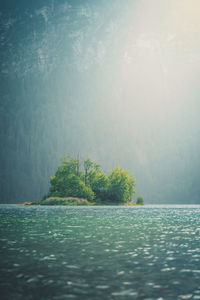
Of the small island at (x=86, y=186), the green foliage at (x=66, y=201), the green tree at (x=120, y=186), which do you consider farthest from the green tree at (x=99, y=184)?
the green foliage at (x=66, y=201)

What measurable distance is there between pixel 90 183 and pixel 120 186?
1209 cm

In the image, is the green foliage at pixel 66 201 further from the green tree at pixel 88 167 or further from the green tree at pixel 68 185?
the green tree at pixel 88 167

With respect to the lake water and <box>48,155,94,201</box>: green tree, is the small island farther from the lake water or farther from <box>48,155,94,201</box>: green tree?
the lake water


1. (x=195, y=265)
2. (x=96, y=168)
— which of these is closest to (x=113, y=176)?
(x=96, y=168)

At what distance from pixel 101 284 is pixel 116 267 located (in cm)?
308

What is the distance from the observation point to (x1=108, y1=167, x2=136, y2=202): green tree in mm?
126562

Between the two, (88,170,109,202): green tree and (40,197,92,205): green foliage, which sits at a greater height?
(88,170,109,202): green tree

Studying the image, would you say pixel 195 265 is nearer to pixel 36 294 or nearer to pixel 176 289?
pixel 176 289

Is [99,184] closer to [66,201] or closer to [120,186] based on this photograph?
[120,186]

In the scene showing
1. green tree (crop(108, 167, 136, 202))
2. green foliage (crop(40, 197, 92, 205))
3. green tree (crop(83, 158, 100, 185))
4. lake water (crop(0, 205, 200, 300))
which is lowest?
lake water (crop(0, 205, 200, 300))

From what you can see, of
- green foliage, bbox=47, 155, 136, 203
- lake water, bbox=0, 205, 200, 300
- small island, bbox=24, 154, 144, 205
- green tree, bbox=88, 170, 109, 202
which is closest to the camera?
lake water, bbox=0, 205, 200, 300

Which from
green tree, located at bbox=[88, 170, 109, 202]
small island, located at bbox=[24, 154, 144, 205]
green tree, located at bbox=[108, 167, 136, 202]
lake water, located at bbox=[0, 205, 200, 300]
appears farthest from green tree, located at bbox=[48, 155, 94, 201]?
lake water, located at bbox=[0, 205, 200, 300]

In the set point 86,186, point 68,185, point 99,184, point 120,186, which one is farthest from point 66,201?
point 120,186

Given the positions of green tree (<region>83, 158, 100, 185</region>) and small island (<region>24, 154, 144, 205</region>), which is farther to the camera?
green tree (<region>83, 158, 100, 185</region>)
